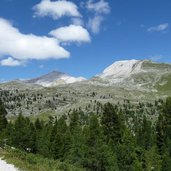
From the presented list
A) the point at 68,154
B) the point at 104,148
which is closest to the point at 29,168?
the point at 104,148

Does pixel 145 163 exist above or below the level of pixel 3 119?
below

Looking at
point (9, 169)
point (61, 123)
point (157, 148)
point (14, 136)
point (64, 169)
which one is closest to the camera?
point (9, 169)

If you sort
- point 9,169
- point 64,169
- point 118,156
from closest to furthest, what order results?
1. point 9,169
2. point 64,169
3. point 118,156

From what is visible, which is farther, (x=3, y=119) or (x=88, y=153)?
(x=3, y=119)

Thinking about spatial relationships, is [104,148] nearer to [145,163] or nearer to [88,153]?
[88,153]

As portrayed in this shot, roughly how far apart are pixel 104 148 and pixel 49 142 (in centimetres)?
2285

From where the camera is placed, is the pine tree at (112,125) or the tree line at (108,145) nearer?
the tree line at (108,145)

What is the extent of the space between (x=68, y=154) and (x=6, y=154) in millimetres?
53115

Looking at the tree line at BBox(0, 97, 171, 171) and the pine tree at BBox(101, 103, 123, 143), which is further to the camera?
the pine tree at BBox(101, 103, 123, 143)

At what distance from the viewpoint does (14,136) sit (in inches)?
4368

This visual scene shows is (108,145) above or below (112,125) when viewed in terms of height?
below

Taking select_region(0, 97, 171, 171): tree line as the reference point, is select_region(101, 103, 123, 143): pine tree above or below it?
above

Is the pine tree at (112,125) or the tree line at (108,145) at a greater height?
the pine tree at (112,125)

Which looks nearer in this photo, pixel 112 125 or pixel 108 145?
pixel 108 145
